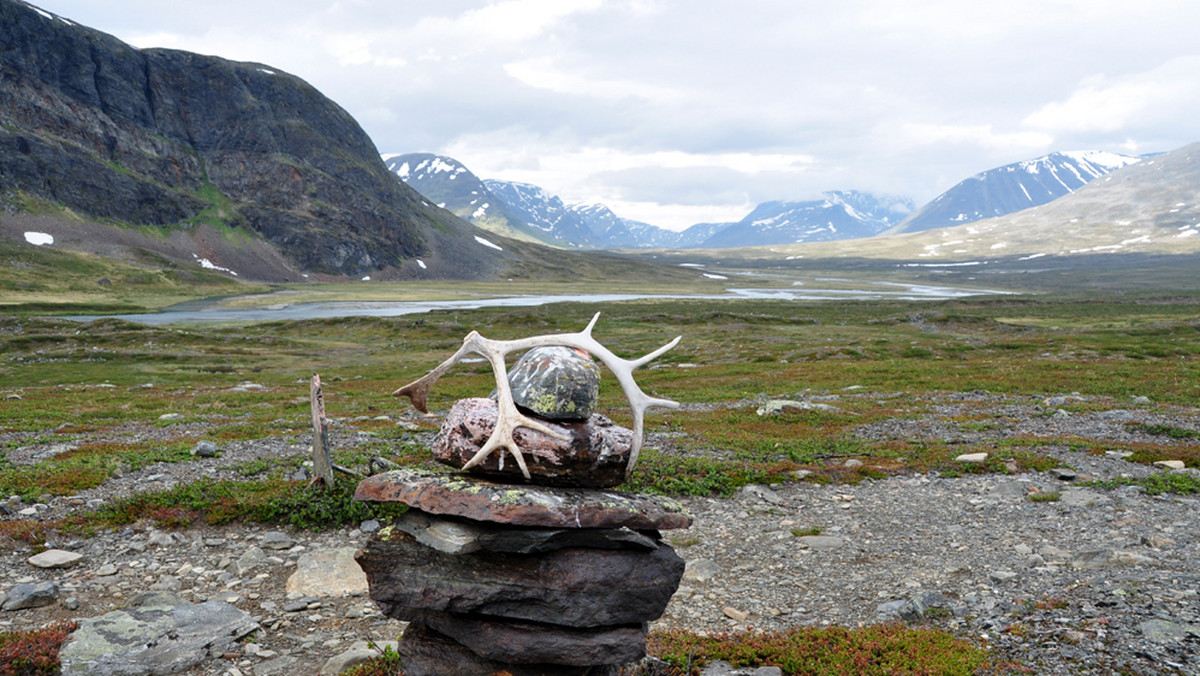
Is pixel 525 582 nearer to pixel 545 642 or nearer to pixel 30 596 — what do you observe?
pixel 545 642

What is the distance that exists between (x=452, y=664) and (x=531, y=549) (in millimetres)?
1988

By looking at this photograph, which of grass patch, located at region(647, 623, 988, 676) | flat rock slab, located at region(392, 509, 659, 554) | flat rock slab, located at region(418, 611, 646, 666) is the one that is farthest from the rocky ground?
flat rock slab, located at region(392, 509, 659, 554)

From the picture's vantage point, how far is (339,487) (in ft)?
47.3

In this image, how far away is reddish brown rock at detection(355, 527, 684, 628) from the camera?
294 inches

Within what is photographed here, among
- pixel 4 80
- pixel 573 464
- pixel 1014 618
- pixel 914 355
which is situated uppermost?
pixel 4 80

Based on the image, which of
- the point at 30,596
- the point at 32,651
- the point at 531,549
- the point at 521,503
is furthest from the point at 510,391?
the point at 30,596

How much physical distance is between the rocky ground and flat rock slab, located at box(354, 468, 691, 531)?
126 inches

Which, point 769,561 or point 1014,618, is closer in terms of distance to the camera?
point 1014,618

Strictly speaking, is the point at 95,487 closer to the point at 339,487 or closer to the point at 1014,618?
the point at 339,487

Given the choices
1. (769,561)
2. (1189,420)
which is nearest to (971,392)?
(1189,420)

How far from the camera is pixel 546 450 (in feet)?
25.3

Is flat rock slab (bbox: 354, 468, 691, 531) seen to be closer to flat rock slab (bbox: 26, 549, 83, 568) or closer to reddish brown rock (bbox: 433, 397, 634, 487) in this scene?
reddish brown rock (bbox: 433, 397, 634, 487)

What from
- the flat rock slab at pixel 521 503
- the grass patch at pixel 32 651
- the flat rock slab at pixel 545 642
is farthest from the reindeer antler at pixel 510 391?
the grass patch at pixel 32 651

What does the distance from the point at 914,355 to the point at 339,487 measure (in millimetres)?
55032
